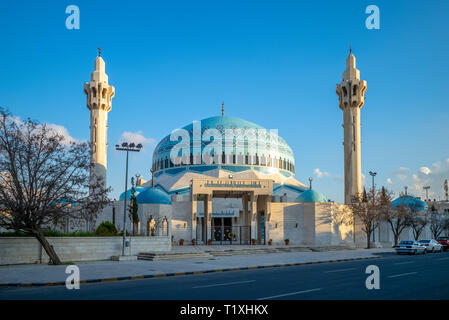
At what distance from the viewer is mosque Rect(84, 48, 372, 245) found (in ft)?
136

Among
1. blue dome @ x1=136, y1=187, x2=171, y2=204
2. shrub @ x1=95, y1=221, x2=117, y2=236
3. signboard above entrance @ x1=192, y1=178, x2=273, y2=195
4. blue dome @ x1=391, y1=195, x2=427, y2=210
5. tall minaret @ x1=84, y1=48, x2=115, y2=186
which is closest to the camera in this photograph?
shrub @ x1=95, y1=221, x2=117, y2=236

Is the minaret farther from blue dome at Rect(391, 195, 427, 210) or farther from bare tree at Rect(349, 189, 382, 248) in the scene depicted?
blue dome at Rect(391, 195, 427, 210)

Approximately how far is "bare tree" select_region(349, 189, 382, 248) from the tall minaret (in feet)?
78.0

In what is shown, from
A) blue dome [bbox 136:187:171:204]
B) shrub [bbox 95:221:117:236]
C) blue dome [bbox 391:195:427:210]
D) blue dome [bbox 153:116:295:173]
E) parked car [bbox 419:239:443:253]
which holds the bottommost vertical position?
parked car [bbox 419:239:443:253]

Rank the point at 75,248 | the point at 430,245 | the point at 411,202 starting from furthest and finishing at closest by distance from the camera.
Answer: the point at 411,202, the point at 430,245, the point at 75,248

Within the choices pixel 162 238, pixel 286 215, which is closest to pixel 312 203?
pixel 286 215

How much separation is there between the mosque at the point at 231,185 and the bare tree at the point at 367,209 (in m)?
1.21

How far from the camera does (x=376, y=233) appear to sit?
5188 cm

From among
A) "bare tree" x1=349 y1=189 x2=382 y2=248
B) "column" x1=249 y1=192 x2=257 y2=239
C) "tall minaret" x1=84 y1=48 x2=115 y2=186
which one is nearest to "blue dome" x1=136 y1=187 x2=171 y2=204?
"tall minaret" x1=84 y1=48 x2=115 y2=186

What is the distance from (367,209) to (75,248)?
1078 inches

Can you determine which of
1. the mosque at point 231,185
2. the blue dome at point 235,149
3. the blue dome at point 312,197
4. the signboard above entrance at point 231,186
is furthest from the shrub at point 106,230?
the blue dome at point 235,149

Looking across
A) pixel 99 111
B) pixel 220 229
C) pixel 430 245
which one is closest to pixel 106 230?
pixel 99 111

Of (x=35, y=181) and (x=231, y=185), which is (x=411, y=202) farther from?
(x=35, y=181)

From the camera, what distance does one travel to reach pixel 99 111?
4512 centimetres
